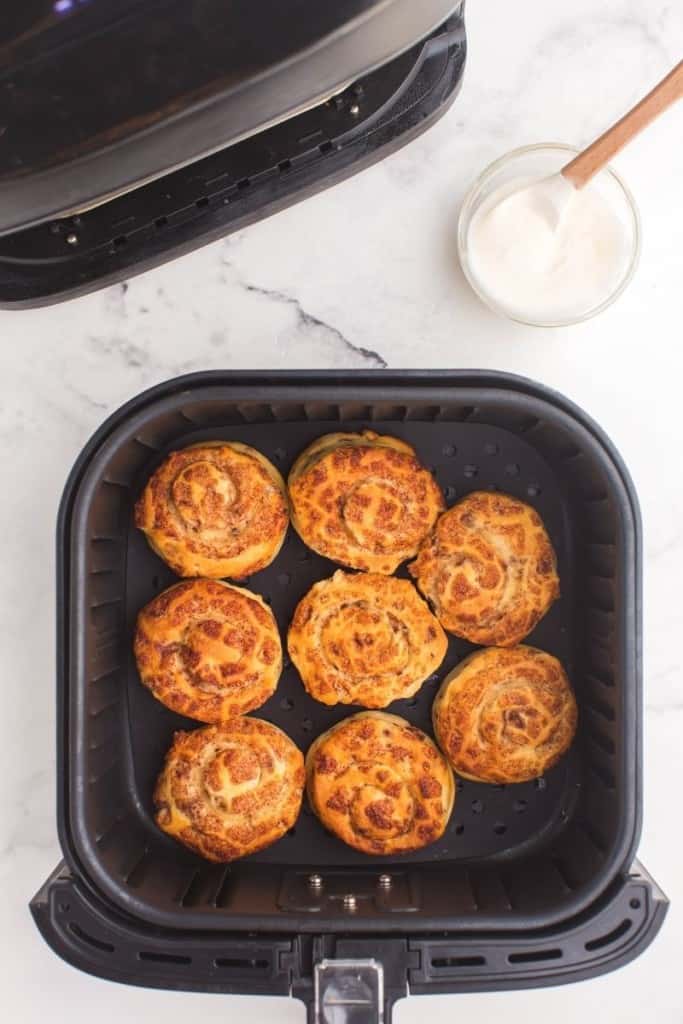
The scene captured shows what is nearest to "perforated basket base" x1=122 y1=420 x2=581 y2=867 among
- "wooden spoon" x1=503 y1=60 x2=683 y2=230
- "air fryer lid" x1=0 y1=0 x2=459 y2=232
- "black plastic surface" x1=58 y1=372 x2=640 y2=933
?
"black plastic surface" x1=58 y1=372 x2=640 y2=933

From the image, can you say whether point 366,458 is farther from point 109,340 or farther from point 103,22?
point 103,22

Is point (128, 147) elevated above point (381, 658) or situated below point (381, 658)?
above

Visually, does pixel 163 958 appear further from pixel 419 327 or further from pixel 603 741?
pixel 419 327

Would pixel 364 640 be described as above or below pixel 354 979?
above

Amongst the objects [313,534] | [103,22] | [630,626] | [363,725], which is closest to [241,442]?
[313,534]

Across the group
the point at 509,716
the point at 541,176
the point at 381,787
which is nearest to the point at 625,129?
the point at 541,176

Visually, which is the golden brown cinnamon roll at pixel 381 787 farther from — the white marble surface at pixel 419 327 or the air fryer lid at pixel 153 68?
the air fryer lid at pixel 153 68
